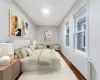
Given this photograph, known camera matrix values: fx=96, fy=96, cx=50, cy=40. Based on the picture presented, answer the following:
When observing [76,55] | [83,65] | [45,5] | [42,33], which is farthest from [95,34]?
[42,33]

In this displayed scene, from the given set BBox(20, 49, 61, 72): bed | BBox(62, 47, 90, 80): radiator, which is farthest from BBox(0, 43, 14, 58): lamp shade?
BBox(62, 47, 90, 80): radiator

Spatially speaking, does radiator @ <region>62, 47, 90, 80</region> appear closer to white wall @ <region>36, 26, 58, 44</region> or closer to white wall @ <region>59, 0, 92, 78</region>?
white wall @ <region>59, 0, 92, 78</region>

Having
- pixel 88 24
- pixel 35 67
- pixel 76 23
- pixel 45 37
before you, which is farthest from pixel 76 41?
pixel 45 37

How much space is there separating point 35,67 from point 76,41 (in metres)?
2.00

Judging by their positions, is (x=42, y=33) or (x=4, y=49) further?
(x=42, y=33)

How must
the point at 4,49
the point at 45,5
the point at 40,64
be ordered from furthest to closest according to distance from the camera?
the point at 45,5
the point at 40,64
the point at 4,49

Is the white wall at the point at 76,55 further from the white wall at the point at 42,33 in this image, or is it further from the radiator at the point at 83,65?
the white wall at the point at 42,33

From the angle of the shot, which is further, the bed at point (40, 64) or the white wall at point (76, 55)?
the bed at point (40, 64)

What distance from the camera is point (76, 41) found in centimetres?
410

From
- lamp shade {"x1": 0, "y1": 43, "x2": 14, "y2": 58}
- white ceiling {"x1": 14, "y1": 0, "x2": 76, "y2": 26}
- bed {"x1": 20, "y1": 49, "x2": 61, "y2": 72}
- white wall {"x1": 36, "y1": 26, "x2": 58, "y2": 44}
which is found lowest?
bed {"x1": 20, "y1": 49, "x2": 61, "y2": 72}

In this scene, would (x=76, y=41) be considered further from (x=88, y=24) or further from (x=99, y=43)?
(x=99, y=43)

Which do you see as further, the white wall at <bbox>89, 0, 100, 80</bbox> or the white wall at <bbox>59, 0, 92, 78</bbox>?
the white wall at <bbox>59, 0, 92, 78</bbox>

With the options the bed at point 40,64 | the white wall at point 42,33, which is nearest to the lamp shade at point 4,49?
the bed at point 40,64

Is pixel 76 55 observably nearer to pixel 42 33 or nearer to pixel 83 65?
pixel 83 65
